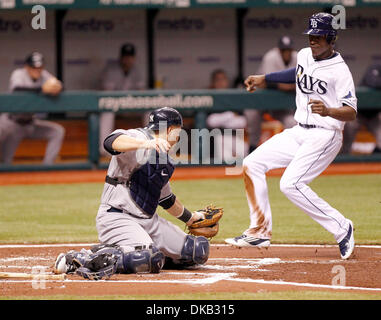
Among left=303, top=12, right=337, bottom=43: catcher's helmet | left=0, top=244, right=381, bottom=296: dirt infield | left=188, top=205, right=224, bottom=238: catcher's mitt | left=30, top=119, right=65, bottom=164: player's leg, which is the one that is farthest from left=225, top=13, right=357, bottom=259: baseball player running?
left=30, top=119, right=65, bottom=164: player's leg

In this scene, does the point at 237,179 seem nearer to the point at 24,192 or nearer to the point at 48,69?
the point at 24,192

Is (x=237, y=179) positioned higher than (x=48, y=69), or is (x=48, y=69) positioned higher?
(x=48, y=69)

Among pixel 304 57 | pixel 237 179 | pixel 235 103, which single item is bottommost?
pixel 237 179

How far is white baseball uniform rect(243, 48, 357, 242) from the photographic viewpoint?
24.6 feet

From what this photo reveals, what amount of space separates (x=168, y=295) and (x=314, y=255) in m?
2.17

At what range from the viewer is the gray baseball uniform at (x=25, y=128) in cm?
1344

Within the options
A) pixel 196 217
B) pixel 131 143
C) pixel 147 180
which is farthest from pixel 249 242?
pixel 131 143

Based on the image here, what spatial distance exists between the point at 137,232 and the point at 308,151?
→ 174 centimetres

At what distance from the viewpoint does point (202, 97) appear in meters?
14.0

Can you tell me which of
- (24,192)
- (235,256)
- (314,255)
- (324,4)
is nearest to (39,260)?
(235,256)

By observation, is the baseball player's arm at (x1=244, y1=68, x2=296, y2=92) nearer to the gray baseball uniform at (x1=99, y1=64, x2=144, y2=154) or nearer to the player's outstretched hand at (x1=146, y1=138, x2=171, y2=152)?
the player's outstretched hand at (x1=146, y1=138, x2=171, y2=152)

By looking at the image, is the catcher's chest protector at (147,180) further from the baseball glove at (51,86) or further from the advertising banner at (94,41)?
the advertising banner at (94,41)

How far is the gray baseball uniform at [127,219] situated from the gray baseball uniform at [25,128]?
6.88m

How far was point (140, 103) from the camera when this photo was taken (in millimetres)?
13883
